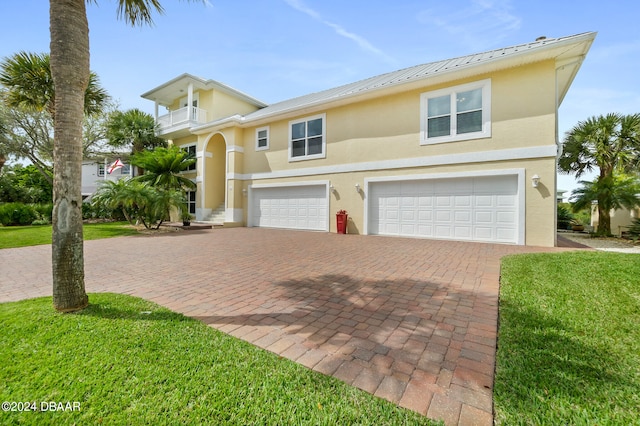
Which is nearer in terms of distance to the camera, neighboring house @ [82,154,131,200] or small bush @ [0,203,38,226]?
small bush @ [0,203,38,226]

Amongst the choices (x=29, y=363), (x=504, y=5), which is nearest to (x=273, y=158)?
(x=504, y=5)

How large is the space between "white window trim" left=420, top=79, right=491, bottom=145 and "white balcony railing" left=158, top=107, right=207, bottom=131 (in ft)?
48.8

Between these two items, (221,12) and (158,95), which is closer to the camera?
(221,12)

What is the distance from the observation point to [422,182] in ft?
35.3

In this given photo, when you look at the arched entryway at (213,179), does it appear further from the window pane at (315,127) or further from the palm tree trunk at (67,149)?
the palm tree trunk at (67,149)

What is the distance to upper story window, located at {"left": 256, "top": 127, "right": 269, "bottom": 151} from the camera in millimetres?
15320

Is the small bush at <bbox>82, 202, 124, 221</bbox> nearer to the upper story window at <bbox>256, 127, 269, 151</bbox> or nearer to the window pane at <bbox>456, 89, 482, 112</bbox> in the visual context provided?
the upper story window at <bbox>256, 127, 269, 151</bbox>

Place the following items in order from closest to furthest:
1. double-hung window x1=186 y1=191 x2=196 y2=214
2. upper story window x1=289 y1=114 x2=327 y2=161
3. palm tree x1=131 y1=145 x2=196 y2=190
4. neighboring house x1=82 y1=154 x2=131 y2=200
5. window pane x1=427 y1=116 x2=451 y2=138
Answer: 1. window pane x1=427 y1=116 x2=451 y2=138
2. upper story window x1=289 y1=114 x2=327 y2=161
3. palm tree x1=131 y1=145 x2=196 y2=190
4. double-hung window x1=186 y1=191 x2=196 y2=214
5. neighboring house x1=82 y1=154 x2=131 y2=200

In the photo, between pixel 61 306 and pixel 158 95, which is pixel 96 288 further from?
pixel 158 95

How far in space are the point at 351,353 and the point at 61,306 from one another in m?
3.56

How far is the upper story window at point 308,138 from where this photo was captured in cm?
1337

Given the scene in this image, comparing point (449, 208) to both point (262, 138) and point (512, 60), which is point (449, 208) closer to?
point (512, 60)

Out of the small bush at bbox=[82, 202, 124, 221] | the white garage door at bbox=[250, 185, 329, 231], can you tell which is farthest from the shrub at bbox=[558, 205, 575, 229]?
the small bush at bbox=[82, 202, 124, 221]

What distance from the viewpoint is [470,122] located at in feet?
32.5
